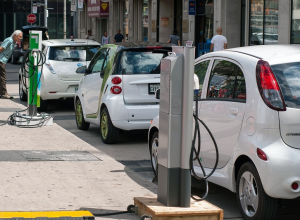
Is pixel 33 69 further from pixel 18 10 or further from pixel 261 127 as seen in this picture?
pixel 18 10

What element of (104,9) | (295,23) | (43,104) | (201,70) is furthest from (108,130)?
(104,9)

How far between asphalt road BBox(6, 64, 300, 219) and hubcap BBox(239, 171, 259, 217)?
0.25 m

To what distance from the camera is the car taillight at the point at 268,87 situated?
5.59m

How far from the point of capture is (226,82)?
6465 millimetres

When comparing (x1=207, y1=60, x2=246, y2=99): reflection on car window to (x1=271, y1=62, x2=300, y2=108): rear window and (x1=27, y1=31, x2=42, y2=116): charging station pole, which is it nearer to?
(x1=271, y1=62, x2=300, y2=108): rear window

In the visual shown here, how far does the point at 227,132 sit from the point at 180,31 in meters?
25.9

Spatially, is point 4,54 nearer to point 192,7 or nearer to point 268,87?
point 268,87

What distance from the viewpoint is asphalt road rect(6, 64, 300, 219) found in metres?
6.41

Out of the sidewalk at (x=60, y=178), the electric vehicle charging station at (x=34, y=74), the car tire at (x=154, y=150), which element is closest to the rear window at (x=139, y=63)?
the sidewalk at (x=60, y=178)

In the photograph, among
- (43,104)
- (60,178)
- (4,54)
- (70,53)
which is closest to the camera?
(60,178)

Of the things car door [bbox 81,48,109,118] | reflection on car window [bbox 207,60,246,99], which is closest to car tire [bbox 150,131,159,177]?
reflection on car window [bbox 207,60,246,99]

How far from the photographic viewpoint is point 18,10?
2680 inches

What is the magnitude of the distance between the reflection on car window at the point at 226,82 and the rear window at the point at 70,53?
8.79 meters

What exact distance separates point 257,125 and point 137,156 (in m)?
4.12
